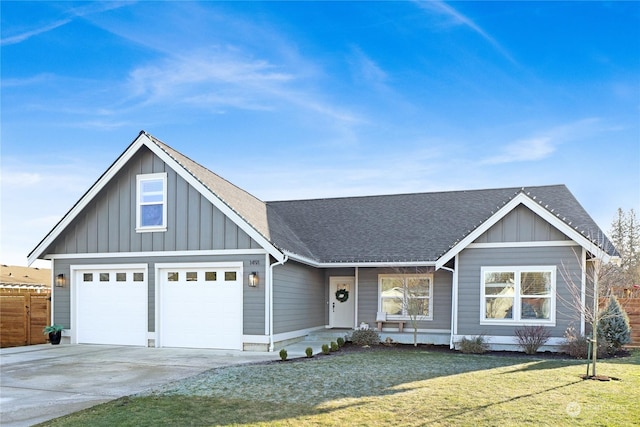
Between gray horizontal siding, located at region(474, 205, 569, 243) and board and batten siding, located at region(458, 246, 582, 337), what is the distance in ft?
0.95

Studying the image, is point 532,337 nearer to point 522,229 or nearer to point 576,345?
point 576,345

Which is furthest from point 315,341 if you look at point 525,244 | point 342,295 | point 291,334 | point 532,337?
point 525,244

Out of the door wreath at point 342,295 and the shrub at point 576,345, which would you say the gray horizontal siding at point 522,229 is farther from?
the door wreath at point 342,295

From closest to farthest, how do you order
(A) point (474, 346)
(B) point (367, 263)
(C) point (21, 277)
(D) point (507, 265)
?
(A) point (474, 346), (D) point (507, 265), (B) point (367, 263), (C) point (21, 277)

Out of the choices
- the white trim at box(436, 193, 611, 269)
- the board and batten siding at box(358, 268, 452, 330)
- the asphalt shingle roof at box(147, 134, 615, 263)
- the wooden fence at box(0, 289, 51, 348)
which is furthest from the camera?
the wooden fence at box(0, 289, 51, 348)

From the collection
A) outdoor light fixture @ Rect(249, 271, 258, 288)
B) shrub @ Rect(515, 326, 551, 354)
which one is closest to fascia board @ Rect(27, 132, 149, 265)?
outdoor light fixture @ Rect(249, 271, 258, 288)

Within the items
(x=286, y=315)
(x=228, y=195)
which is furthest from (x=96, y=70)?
(x=286, y=315)

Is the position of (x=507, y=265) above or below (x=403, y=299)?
above

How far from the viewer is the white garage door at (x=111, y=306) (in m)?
15.4

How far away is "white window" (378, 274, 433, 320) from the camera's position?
16.6 meters

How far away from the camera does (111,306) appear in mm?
15805

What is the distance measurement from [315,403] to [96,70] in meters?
13.7

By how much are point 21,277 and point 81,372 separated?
2559cm

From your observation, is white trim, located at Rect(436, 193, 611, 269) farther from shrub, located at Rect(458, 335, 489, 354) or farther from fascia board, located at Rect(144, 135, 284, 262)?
fascia board, located at Rect(144, 135, 284, 262)
